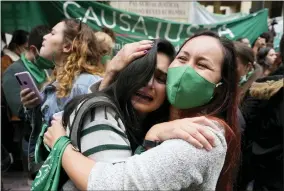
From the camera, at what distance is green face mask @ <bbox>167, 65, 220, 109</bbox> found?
1468 mm

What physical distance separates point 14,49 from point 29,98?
2.63m

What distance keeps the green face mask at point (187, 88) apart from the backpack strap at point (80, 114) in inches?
11.4

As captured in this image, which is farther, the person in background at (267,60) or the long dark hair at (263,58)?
the long dark hair at (263,58)

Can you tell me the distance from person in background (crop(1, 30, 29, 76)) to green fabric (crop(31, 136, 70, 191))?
382 centimetres

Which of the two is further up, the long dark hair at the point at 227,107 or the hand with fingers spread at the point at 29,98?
the long dark hair at the point at 227,107

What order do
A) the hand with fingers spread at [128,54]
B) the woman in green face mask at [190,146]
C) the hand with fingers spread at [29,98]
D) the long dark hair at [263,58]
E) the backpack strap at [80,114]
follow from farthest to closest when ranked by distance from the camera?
the long dark hair at [263,58], the hand with fingers spread at [29,98], the hand with fingers spread at [128,54], the backpack strap at [80,114], the woman in green face mask at [190,146]

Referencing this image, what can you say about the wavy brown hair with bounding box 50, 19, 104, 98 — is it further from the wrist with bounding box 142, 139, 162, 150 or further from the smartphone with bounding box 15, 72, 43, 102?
the wrist with bounding box 142, 139, 162, 150

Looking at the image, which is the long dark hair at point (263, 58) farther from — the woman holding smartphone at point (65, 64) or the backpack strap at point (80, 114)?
the backpack strap at point (80, 114)

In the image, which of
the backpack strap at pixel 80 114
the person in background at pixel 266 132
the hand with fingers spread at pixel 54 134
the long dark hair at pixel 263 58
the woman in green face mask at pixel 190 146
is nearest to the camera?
the woman in green face mask at pixel 190 146

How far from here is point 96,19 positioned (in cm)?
507

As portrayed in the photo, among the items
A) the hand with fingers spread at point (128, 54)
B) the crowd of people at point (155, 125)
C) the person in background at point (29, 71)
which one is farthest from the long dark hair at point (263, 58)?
the hand with fingers spread at point (128, 54)

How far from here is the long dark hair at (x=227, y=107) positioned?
4.94ft

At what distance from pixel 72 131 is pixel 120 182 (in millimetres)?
286

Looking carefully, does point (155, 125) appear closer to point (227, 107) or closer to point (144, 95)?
point (144, 95)
